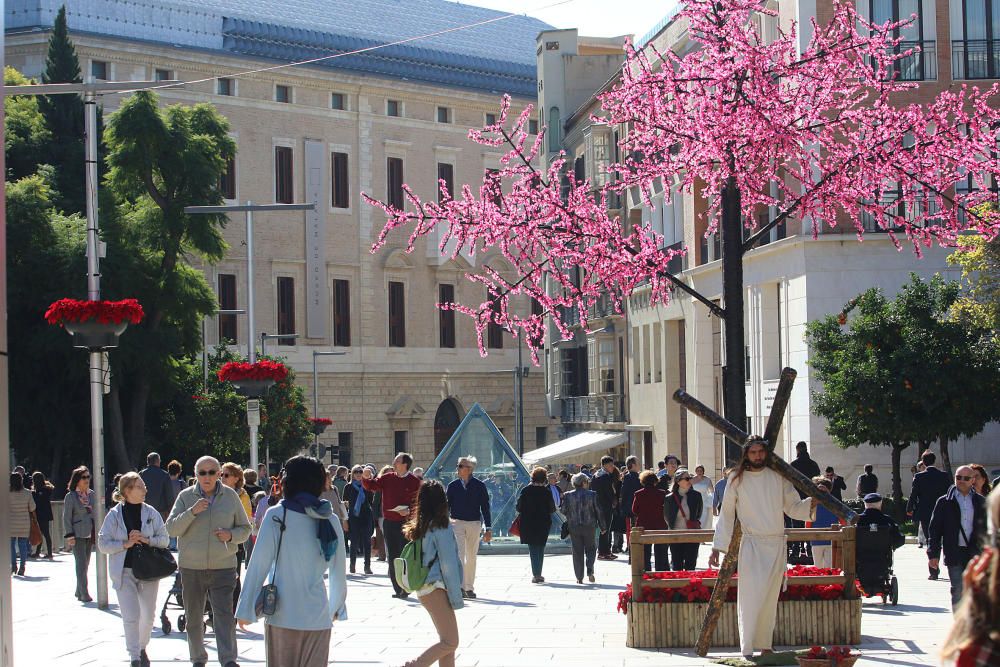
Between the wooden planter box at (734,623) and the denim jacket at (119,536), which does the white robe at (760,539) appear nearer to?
the wooden planter box at (734,623)

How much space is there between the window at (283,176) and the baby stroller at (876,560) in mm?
52905

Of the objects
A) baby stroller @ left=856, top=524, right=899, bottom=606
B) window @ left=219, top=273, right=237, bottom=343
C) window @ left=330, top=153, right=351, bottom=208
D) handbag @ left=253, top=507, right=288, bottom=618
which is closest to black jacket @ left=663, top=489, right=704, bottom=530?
baby stroller @ left=856, top=524, right=899, bottom=606

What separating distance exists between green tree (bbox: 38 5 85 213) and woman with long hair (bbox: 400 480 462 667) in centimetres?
3578

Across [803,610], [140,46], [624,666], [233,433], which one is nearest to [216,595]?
[624,666]

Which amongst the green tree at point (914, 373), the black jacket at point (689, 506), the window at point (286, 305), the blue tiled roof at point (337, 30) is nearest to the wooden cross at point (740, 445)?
the black jacket at point (689, 506)

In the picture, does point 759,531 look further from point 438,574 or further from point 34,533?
point 34,533

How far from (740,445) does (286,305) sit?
190ft

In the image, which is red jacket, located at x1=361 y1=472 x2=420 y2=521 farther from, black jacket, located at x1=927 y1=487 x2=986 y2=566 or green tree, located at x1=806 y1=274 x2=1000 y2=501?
green tree, located at x1=806 y1=274 x2=1000 y2=501

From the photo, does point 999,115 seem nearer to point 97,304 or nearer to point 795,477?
point 795,477

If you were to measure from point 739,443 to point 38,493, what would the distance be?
20.2m

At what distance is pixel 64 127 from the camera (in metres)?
48.5

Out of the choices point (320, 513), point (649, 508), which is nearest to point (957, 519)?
point (320, 513)

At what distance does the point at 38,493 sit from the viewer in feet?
100

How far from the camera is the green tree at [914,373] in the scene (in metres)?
32.8
